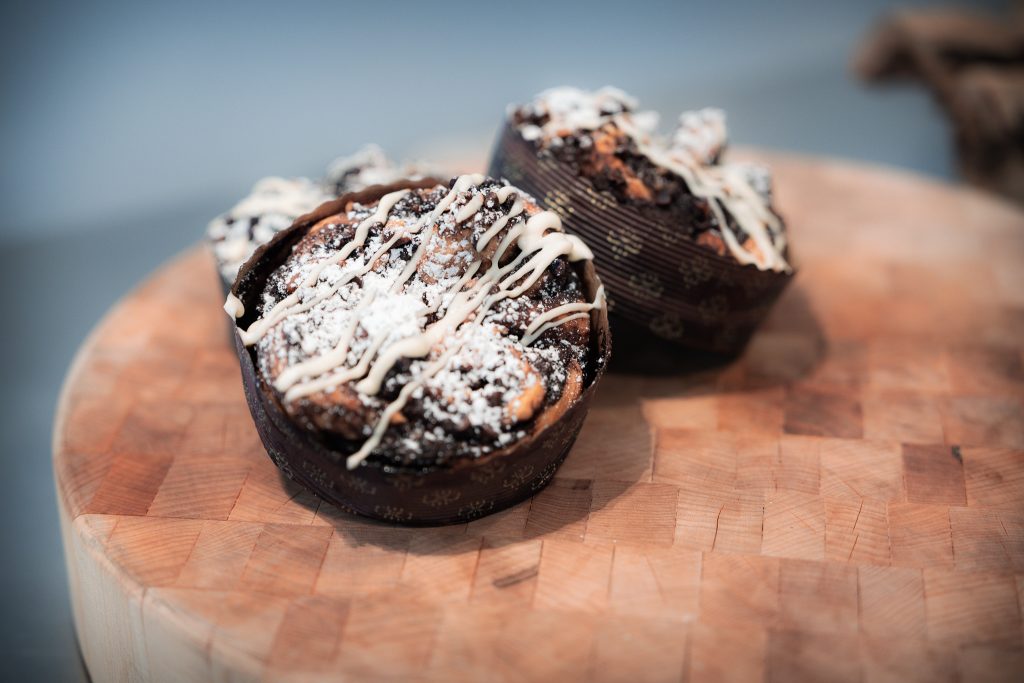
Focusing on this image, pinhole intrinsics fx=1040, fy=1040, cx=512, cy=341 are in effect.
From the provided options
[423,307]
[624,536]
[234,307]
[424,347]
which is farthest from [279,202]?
[624,536]

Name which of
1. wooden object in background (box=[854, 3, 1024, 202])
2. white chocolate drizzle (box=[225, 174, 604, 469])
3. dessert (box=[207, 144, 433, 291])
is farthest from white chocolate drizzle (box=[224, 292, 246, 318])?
wooden object in background (box=[854, 3, 1024, 202])

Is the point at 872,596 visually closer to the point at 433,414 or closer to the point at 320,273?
the point at 433,414

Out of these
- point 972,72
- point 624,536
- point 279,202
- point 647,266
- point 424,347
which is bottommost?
point 972,72

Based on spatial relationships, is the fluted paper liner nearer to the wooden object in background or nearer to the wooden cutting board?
the wooden cutting board

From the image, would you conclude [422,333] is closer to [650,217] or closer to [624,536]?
[624,536]

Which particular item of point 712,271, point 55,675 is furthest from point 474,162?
point 55,675

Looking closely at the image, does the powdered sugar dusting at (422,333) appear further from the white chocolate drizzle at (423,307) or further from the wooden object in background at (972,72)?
the wooden object in background at (972,72)
